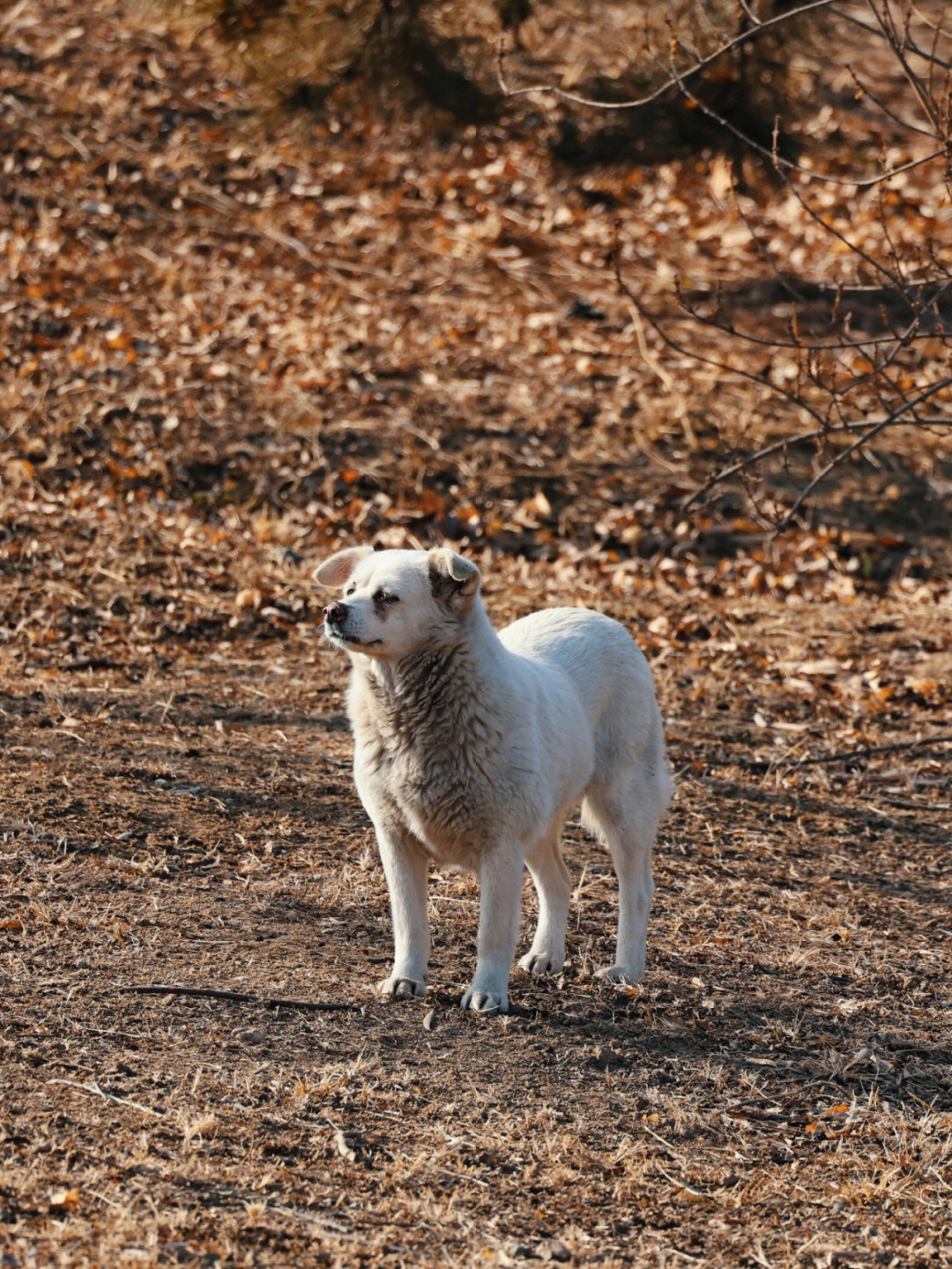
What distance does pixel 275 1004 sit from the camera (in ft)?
15.4

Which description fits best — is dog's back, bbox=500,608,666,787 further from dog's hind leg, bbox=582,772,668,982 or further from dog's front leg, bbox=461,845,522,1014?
dog's front leg, bbox=461,845,522,1014

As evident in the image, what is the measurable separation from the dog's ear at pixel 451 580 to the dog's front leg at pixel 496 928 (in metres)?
0.79

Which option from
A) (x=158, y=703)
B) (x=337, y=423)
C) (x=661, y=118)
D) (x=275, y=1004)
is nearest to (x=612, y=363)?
(x=337, y=423)

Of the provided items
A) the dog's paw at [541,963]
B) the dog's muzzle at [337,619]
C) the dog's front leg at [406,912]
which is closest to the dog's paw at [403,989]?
the dog's front leg at [406,912]

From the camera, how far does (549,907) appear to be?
5.33m

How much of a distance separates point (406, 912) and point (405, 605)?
1002 mm

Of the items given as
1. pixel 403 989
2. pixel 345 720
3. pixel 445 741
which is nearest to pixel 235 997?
pixel 403 989

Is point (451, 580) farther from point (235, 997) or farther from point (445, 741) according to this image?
point (235, 997)

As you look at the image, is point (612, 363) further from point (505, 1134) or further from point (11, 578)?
point (505, 1134)

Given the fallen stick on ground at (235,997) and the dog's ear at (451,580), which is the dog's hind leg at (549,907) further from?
the dog's ear at (451,580)

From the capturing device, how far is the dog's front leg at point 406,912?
4770 mm

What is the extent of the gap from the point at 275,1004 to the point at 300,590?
17.1ft

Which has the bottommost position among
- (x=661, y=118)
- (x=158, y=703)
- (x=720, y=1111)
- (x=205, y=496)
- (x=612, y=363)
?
(x=720, y=1111)

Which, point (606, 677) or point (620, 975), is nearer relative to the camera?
point (620, 975)
